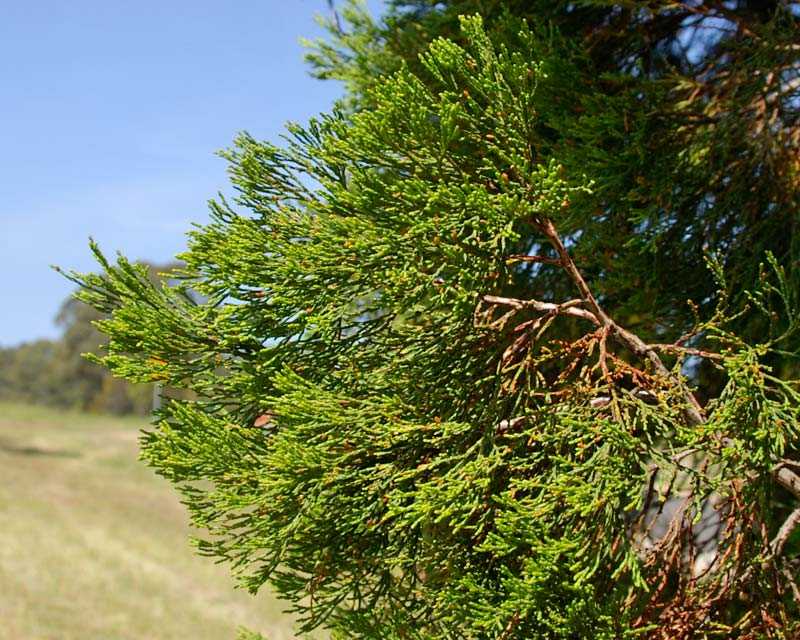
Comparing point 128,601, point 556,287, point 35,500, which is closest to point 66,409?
point 35,500

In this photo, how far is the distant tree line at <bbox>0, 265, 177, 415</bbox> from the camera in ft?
302

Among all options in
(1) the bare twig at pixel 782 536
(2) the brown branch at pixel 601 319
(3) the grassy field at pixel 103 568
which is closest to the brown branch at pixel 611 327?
(2) the brown branch at pixel 601 319

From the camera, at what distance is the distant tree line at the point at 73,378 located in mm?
92000

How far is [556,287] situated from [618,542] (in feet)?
7.61

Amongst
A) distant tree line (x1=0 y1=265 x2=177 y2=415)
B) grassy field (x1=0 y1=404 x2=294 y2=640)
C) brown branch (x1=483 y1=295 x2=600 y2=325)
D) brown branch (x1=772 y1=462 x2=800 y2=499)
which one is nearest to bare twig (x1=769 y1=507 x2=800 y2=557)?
brown branch (x1=772 y1=462 x2=800 y2=499)

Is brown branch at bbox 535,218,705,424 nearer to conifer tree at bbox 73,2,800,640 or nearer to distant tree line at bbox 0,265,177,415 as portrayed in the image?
conifer tree at bbox 73,2,800,640

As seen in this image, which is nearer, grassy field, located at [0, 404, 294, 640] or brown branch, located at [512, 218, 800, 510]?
brown branch, located at [512, 218, 800, 510]

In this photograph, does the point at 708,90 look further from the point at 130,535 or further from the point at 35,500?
the point at 35,500

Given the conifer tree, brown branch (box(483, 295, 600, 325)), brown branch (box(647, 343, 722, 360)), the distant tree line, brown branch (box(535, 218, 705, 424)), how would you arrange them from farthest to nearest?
1. the distant tree line
2. brown branch (box(483, 295, 600, 325))
3. brown branch (box(535, 218, 705, 424))
4. brown branch (box(647, 343, 722, 360))
5. the conifer tree

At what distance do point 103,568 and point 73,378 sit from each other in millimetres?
72979

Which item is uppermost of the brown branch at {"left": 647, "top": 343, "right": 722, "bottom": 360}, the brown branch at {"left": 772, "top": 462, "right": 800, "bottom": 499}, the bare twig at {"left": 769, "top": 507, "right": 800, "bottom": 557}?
the brown branch at {"left": 647, "top": 343, "right": 722, "bottom": 360}

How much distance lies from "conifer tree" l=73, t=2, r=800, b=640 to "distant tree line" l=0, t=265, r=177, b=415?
82141 millimetres

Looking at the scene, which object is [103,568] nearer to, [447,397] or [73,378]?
[447,397]

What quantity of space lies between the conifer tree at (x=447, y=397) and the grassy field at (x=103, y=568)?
10967mm
